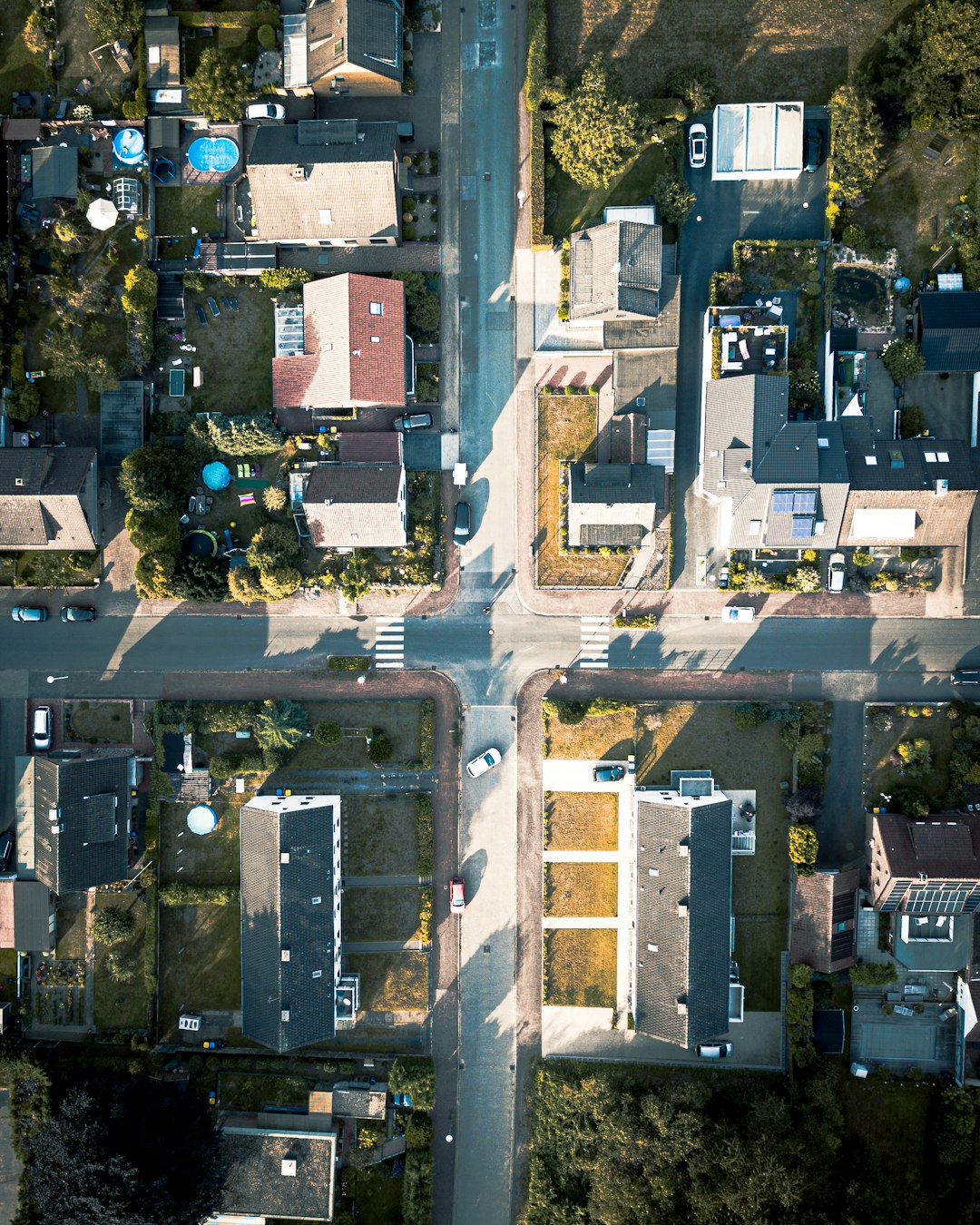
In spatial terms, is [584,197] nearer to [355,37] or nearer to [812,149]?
[812,149]

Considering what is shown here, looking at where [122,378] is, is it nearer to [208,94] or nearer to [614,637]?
[208,94]

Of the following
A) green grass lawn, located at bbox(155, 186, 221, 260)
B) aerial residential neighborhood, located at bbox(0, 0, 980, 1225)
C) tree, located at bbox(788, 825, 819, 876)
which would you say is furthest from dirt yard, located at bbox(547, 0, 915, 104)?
tree, located at bbox(788, 825, 819, 876)

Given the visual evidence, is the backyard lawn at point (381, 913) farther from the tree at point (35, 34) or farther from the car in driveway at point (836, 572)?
the tree at point (35, 34)

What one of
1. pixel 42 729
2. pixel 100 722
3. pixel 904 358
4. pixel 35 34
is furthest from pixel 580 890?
pixel 35 34

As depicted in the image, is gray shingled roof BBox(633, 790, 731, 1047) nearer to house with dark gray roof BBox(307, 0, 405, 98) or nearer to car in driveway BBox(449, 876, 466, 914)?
car in driveway BBox(449, 876, 466, 914)

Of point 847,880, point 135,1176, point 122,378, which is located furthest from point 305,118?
point 135,1176

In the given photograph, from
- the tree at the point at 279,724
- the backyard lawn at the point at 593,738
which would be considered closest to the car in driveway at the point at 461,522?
the backyard lawn at the point at 593,738
